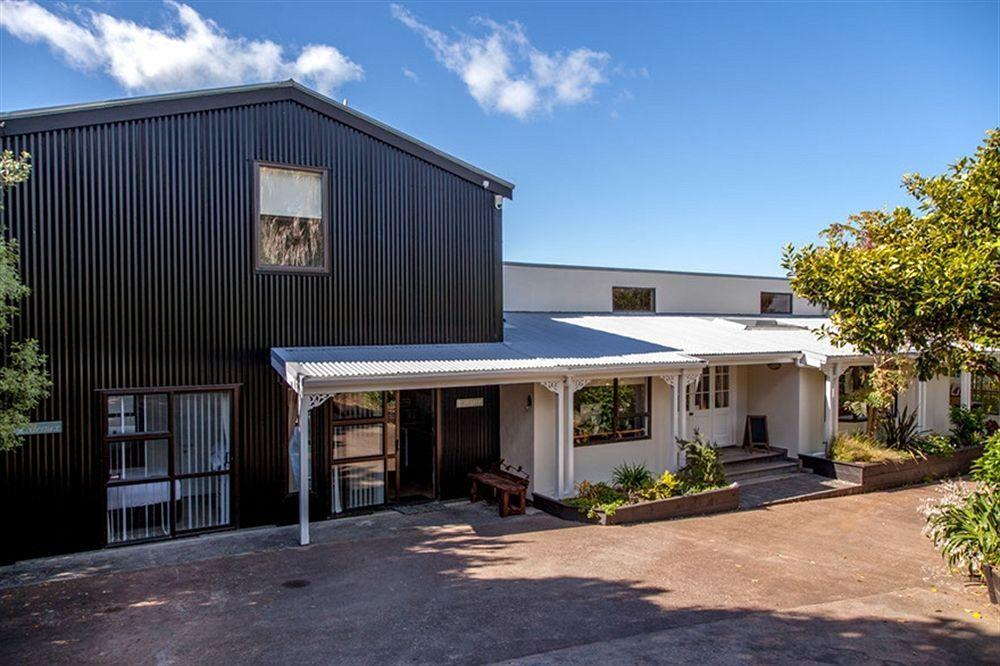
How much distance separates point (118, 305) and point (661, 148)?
12.3 meters

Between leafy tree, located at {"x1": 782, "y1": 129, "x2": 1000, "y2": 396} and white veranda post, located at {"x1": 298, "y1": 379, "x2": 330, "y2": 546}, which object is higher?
leafy tree, located at {"x1": 782, "y1": 129, "x2": 1000, "y2": 396}

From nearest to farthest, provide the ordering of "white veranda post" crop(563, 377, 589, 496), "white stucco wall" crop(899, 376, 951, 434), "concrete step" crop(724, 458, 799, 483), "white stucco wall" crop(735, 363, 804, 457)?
"white veranda post" crop(563, 377, 589, 496)
"concrete step" crop(724, 458, 799, 483)
"white stucco wall" crop(735, 363, 804, 457)
"white stucco wall" crop(899, 376, 951, 434)

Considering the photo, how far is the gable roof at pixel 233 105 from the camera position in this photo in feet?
25.3

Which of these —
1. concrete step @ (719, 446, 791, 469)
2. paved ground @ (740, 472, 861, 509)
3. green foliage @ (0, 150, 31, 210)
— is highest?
green foliage @ (0, 150, 31, 210)

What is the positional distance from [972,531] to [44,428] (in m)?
11.2

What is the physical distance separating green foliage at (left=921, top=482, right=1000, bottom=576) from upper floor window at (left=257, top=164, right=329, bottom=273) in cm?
899

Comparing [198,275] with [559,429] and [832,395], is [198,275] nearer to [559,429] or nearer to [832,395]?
[559,429]

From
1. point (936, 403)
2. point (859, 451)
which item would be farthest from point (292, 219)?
point (936, 403)

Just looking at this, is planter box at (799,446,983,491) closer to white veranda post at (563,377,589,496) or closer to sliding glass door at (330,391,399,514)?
white veranda post at (563,377,589,496)

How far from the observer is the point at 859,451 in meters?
12.3

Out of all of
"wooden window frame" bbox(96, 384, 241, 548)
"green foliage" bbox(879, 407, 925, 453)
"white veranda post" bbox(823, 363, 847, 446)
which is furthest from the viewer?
"green foliage" bbox(879, 407, 925, 453)

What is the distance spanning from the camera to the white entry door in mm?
13586

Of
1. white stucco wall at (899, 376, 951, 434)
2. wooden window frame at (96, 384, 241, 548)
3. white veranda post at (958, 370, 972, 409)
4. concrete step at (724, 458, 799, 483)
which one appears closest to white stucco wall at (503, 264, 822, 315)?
white stucco wall at (899, 376, 951, 434)

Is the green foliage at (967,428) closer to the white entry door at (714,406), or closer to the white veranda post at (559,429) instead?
the white entry door at (714,406)
